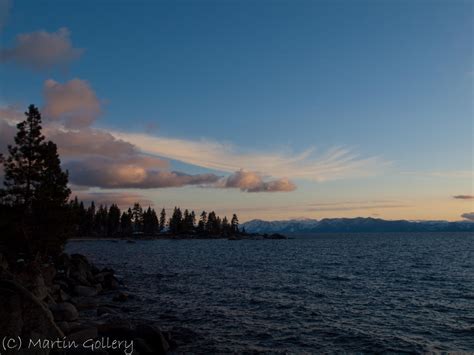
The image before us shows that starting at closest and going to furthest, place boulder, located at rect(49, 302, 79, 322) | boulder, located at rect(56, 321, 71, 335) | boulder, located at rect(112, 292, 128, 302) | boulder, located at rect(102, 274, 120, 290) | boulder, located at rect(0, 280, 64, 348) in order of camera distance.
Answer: boulder, located at rect(0, 280, 64, 348) → boulder, located at rect(56, 321, 71, 335) → boulder, located at rect(49, 302, 79, 322) → boulder, located at rect(112, 292, 128, 302) → boulder, located at rect(102, 274, 120, 290)

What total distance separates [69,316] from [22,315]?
40.3ft

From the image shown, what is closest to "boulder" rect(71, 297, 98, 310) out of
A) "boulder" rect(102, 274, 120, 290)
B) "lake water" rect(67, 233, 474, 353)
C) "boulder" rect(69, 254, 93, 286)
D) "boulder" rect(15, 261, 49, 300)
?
"lake water" rect(67, 233, 474, 353)

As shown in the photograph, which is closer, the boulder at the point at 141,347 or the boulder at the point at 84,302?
the boulder at the point at 141,347

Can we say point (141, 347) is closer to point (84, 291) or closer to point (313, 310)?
point (313, 310)

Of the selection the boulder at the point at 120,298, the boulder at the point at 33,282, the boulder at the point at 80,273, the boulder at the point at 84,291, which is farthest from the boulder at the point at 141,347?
the boulder at the point at 80,273

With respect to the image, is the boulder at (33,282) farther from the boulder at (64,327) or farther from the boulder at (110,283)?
the boulder at (110,283)

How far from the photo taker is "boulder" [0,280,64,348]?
1581 centimetres

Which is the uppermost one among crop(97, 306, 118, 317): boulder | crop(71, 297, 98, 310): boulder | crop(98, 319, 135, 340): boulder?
crop(98, 319, 135, 340): boulder

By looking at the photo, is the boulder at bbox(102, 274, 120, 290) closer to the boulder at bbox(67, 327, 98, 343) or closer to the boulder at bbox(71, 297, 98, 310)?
the boulder at bbox(71, 297, 98, 310)

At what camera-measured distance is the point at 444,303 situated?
36219 millimetres

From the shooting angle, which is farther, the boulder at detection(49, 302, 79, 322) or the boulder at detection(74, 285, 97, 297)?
the boulder at detection(74, 285, 97, 297)

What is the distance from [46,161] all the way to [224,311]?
26.3m

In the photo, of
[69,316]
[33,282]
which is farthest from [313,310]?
[33,282]

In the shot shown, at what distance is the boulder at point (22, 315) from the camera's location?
1581cm
